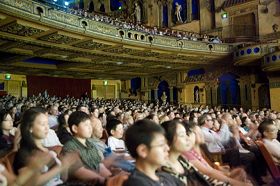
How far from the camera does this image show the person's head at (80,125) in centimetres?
190

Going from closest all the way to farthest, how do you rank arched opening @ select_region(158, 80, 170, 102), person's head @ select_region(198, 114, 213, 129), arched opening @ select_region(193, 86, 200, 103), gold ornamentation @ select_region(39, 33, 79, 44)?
person's head @ select_region(198, 114, 213, 129), gold ornamentation @ select_region(39, 33, 79, 44), arched opening @ select_region(193, 86, 200, 103), arched opening @ select_region(158, 80, 170, 102)

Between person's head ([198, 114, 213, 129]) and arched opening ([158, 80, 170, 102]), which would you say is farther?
arched opening ([158, 80, 170, 102])

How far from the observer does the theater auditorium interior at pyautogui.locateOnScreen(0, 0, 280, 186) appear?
1.65 m

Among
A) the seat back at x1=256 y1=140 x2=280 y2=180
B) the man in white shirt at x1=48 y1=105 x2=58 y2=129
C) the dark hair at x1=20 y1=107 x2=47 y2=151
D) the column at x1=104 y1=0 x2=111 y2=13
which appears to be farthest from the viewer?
the column at x1=104 y1=0 x2=111 y2=13

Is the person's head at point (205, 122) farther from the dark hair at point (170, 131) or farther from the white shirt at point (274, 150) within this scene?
the dark hair at point (170, 131)

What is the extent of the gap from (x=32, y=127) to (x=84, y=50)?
847 centimetres

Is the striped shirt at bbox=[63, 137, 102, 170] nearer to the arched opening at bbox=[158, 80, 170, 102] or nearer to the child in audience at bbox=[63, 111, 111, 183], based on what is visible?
the child in audience at bbox=[63, 111, 111, 183]

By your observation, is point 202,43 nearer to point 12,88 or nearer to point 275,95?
point 275,95

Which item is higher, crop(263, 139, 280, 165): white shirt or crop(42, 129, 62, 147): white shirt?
crop(42, 129, 62, 147): white shirt

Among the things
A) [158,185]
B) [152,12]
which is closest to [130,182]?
[158,185]

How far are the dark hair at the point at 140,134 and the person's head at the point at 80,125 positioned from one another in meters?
0.64

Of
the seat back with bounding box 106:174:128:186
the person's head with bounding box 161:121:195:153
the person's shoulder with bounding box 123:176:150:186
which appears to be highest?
the person's head with bounding box 161:121:195:153

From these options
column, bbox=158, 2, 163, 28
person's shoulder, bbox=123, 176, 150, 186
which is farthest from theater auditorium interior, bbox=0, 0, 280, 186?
column, bbox=158, 2, 163, 28

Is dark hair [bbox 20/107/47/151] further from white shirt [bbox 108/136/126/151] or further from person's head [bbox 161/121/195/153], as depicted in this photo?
white shirt [bbox 108/136/126/151]
